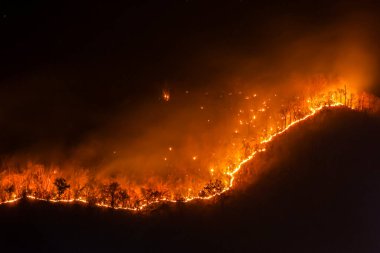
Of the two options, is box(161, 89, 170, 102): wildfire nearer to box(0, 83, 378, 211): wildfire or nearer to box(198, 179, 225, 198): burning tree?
box(0, 83, 378, 211): wildfire

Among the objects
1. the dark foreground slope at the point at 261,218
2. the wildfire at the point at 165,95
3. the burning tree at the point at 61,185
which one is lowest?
the dark foreground slope at the point at 261,218

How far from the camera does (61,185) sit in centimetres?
709

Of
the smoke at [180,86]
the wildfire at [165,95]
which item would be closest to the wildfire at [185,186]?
the smoke at [180,86]

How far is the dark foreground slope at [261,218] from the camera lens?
6457 mm

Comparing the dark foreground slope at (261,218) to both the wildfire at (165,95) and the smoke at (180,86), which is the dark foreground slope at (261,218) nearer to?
the smoke at (180,86)

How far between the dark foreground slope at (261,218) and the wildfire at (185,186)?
19 centimetres

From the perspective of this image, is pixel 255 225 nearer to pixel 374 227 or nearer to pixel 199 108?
pixel 374 227

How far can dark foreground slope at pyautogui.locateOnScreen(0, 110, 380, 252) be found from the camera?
646 centimetres

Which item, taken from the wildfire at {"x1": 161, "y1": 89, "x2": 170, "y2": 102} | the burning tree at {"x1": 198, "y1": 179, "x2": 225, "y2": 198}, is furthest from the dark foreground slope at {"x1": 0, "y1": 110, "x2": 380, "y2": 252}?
the wildfire at {"x1": 161, "y1": 89, "x2": 170, "y2": 102}

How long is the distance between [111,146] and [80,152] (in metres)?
0.51

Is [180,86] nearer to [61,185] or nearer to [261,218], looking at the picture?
[61,185]

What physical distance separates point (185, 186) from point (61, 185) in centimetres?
185

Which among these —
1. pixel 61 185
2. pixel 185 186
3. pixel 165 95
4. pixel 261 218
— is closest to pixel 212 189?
pixel 185 186

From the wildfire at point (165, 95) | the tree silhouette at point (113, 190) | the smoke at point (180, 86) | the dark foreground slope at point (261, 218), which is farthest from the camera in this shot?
the wildfire at point (165, 95)
